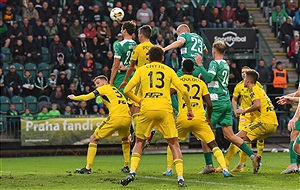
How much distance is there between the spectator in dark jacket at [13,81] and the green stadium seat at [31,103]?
47 centimetres

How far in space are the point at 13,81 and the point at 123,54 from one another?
12.1 m

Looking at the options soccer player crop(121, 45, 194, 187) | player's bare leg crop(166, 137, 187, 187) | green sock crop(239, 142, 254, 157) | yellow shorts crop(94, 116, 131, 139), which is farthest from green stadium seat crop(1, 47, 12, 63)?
player's bare leg crop(166, 137, 187, 187)

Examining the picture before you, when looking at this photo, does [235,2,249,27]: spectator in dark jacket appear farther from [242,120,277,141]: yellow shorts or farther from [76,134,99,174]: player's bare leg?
[76,134,99,174]: player's bare leg

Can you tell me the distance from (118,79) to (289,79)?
1656 cm

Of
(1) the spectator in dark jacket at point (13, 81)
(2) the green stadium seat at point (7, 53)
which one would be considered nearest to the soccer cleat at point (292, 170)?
(1) the spectator in dark jacket at point (13, 81)

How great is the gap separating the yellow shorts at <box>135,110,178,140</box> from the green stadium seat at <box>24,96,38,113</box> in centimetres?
1473

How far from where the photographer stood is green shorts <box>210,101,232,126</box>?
16.5 metres

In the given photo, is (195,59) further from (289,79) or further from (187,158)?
(289,79)

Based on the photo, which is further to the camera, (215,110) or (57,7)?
(57,7)

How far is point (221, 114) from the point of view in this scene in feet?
54.2

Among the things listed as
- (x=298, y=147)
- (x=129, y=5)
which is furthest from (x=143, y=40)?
(x=129, y=5)

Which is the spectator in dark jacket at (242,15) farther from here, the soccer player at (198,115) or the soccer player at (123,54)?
the soccer player at (198,115)

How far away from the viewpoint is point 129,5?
32.0 meters

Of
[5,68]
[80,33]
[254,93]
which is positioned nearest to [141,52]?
[254,93]
